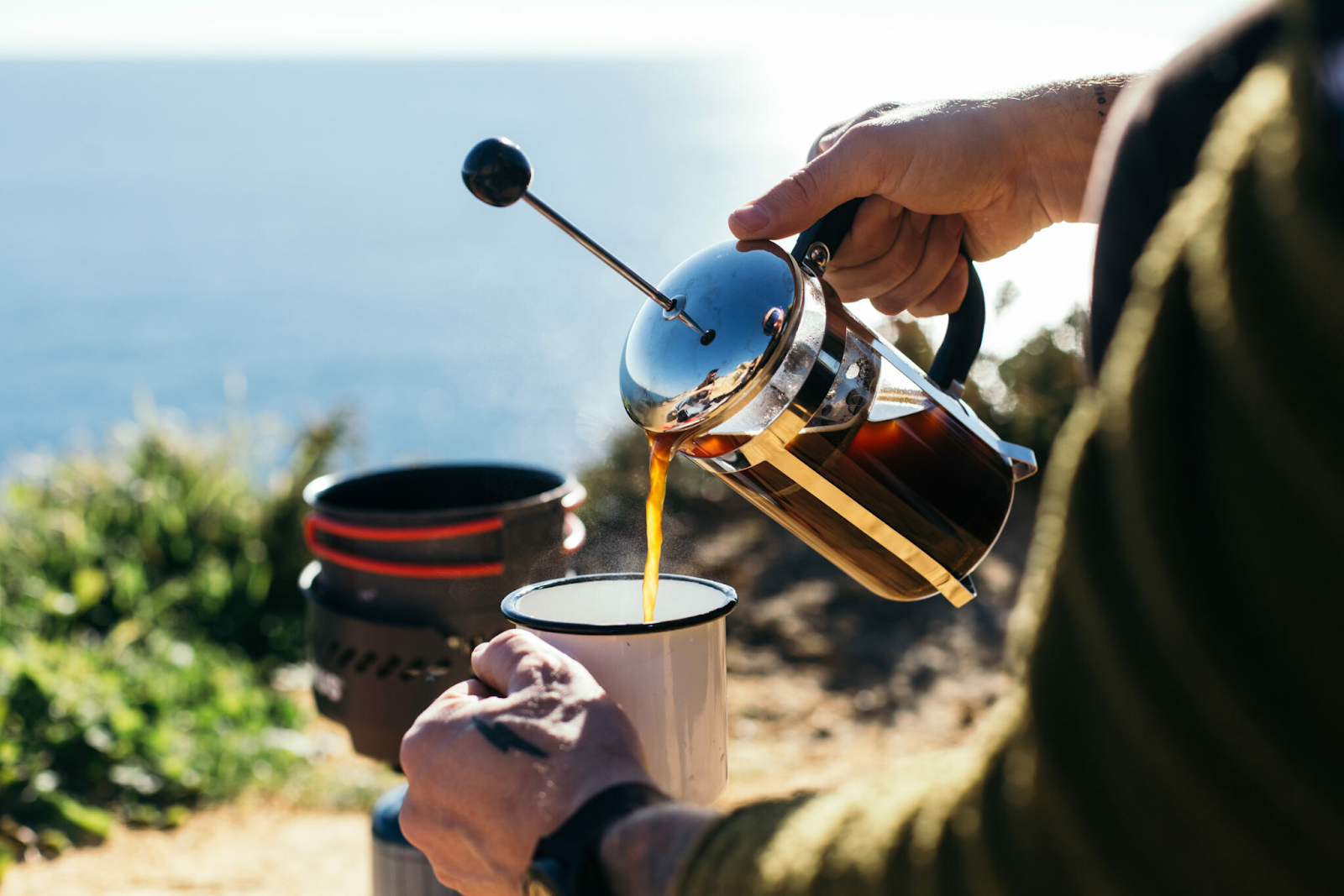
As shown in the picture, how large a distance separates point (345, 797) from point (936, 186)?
8.18 feet

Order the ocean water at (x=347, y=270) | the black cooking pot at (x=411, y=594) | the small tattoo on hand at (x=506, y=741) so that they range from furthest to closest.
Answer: the ocean water at (x=347, y=270)
the black cooking pot at (x=411, y=594)
the small tattoo on hand at (x=506, y=741)

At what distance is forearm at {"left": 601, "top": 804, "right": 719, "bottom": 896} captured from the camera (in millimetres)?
744

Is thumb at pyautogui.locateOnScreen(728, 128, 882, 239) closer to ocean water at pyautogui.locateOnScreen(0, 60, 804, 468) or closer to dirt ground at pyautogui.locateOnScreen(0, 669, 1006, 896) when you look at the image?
ocean water at pyautogui.locateOnScreen(0, 60, 804, 468)

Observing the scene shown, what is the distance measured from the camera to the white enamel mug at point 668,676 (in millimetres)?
955

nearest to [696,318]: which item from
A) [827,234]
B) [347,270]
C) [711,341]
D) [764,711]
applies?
[711,341]

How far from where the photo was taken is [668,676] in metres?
0.97

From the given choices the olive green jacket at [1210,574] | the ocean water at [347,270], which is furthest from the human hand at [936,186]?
the olive green jacket at [1210,574]

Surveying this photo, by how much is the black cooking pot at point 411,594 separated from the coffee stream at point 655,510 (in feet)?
1.48

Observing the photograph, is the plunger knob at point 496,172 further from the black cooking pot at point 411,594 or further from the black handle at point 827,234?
the black cooking pot at point 411,594

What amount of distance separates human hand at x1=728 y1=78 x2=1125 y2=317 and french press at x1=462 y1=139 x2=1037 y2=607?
7cm

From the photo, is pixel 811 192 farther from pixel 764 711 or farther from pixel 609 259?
pixel 764 711

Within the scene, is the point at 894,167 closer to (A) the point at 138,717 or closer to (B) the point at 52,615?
(A) the point at 138,717

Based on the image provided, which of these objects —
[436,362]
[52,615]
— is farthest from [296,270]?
[52,615]

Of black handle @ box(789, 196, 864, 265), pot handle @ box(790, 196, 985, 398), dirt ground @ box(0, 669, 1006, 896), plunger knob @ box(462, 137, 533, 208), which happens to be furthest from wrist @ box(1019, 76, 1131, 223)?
dirt ground @ box(0, 669, 1006, 896)
